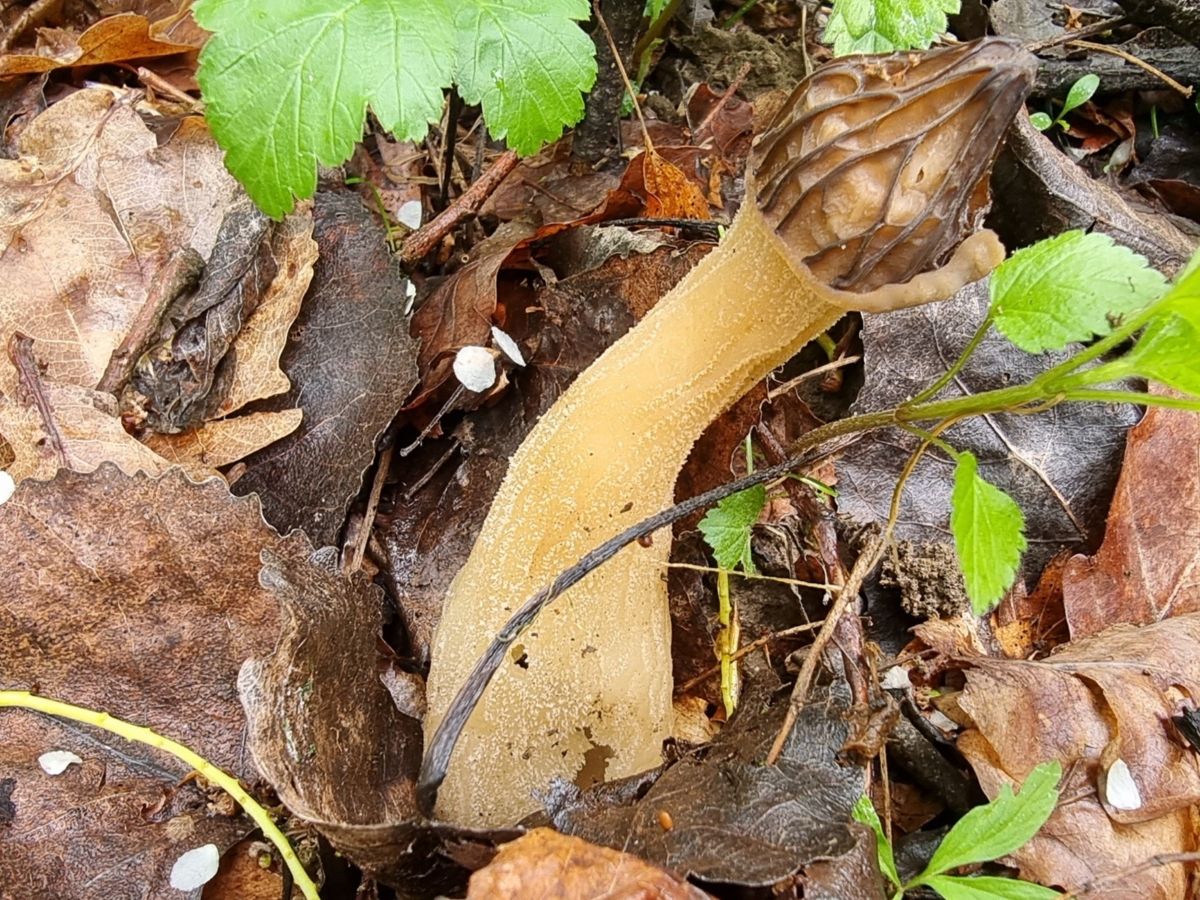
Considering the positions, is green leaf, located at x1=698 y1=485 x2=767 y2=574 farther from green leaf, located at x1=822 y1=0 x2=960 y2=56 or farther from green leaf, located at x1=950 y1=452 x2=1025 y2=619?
green leaf, located at x1=822 y1=0 x2=960 y2=56

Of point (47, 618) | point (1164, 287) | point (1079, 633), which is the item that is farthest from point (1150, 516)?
point (47, 618)

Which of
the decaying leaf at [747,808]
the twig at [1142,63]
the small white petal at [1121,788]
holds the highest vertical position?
the twig at [1142,63]

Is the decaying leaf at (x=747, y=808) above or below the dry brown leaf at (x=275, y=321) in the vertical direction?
below

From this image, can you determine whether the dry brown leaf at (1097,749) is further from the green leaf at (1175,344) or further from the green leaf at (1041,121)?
the green leaf at (1041,121)

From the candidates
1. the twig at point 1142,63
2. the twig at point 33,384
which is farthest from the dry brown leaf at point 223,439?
the twig at point 1142,63

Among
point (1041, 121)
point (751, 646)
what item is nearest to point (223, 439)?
point (751, 646)

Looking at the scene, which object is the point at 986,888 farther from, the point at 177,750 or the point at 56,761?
the point at 56,761

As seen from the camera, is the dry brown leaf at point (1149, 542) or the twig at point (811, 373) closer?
the dry brown leaf at point (1149, 542)

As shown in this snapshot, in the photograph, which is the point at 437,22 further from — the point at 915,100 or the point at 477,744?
the point at 477,744
